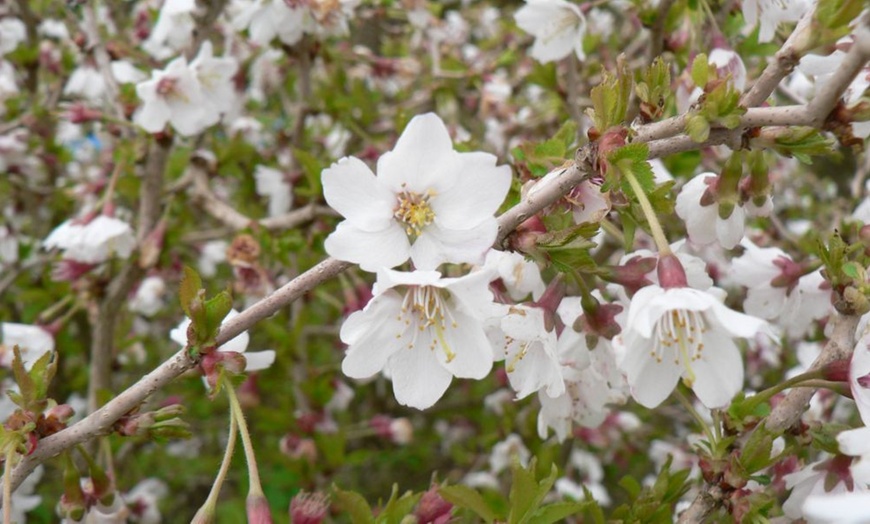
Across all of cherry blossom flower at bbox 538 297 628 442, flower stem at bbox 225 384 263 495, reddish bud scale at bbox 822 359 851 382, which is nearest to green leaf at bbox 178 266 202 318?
flower stem at bbox 225 384 263 495

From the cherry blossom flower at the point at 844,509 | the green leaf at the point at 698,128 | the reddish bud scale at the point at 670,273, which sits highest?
the green leaf at the point at 698,128

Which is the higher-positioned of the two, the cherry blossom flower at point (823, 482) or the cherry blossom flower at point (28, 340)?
the cherry blossom flower at point (823, 482)

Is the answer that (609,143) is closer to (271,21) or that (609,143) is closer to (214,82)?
(271,21)

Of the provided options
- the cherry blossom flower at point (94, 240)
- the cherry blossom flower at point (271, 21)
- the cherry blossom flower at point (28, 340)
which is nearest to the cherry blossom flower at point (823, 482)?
the cherry blossom flower at point (271, 21)

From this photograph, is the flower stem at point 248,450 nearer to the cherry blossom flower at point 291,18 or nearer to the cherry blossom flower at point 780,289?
the cherry blossom flower at point 780,289

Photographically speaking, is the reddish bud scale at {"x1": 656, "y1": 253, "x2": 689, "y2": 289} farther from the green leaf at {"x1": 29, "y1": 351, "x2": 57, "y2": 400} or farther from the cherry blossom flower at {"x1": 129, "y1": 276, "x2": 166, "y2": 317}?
the cherry blossom flower at {"x1": 129, "y1": 276, "x2": 166, "y2": 317}

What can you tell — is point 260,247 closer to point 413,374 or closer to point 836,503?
point 413,374

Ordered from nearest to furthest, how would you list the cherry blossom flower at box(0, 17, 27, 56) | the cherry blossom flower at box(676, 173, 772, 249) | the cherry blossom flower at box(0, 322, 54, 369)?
the cherry blossom flower at box(676, 173, 772, 249)
the cherry blossom flower at box(0, 322, 54, 369)
the cherry blossom flower at box(0, 17, 27, 56)
